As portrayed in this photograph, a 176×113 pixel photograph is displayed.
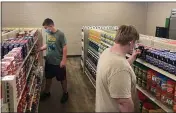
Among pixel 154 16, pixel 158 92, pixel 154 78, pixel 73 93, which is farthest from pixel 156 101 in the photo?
pixel 154 16

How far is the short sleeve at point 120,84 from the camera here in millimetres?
1272

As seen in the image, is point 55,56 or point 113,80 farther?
point 55,56

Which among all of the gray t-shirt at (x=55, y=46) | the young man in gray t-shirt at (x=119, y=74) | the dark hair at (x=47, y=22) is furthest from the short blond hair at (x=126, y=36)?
the gray t-shirt at (x=55, y=46)

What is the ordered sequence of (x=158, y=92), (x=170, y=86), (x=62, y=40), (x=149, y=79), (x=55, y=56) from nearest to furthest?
(x=170, y=86) < (x=158, y=92) < (x=149, y=79) < (x=62, y=40) < (x=55, y=56)

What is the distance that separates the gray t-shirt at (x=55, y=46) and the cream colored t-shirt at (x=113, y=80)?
6.78 ft

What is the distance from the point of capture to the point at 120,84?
127 centimetres

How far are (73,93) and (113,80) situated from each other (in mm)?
2730

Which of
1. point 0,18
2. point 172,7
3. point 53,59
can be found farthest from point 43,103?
point 172,7

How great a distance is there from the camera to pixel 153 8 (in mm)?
8234

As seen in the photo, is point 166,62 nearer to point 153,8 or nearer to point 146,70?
point 146,70

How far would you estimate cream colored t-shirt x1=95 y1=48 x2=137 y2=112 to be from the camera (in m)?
1.28

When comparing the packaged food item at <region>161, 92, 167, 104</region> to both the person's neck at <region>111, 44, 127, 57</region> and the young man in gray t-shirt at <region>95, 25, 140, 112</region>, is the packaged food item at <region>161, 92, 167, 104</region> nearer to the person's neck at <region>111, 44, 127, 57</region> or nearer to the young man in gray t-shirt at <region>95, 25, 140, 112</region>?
the young man in gray t-shirt at <region>95, 25, 140, 112</region>

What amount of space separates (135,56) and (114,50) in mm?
599

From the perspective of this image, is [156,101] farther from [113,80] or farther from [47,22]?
[47,22]
